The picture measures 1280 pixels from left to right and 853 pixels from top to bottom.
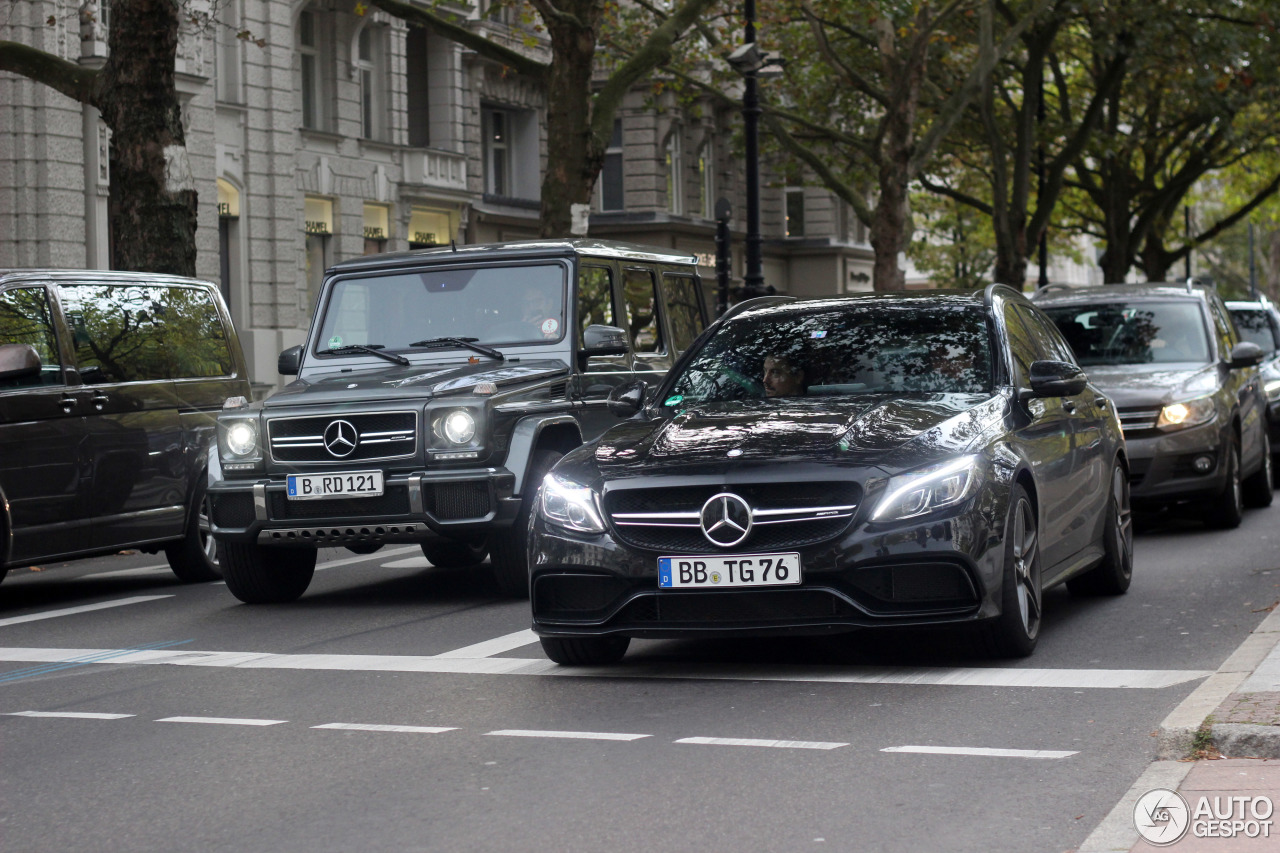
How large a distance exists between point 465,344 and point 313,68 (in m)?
24.0

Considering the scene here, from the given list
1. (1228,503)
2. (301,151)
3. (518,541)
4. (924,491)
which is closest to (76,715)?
(924,491)

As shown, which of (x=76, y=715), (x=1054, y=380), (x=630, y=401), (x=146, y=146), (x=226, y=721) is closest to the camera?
(x=226, y=721)

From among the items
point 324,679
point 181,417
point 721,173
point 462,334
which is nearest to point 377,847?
point 324,679

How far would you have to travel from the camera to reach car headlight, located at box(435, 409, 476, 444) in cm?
1016

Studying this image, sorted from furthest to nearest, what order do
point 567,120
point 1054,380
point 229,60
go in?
1. point 229,60
2. point 567,120
3. point 1054,380

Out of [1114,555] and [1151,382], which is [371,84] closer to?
[1151,382]

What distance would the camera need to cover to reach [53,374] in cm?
1125

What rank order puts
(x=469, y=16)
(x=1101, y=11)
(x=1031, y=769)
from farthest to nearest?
(x=469, y=16) < (x=1101, y=11) < (x=1031, y=769)

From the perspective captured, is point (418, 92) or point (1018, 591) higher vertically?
point (418, 92)

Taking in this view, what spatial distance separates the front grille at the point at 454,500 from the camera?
1012 cm

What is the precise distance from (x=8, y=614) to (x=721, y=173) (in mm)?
42760

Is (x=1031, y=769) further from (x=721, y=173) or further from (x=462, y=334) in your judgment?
(x=721, y=173)

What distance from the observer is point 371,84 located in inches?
1422

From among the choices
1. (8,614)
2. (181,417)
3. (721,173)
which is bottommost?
(8,614)
